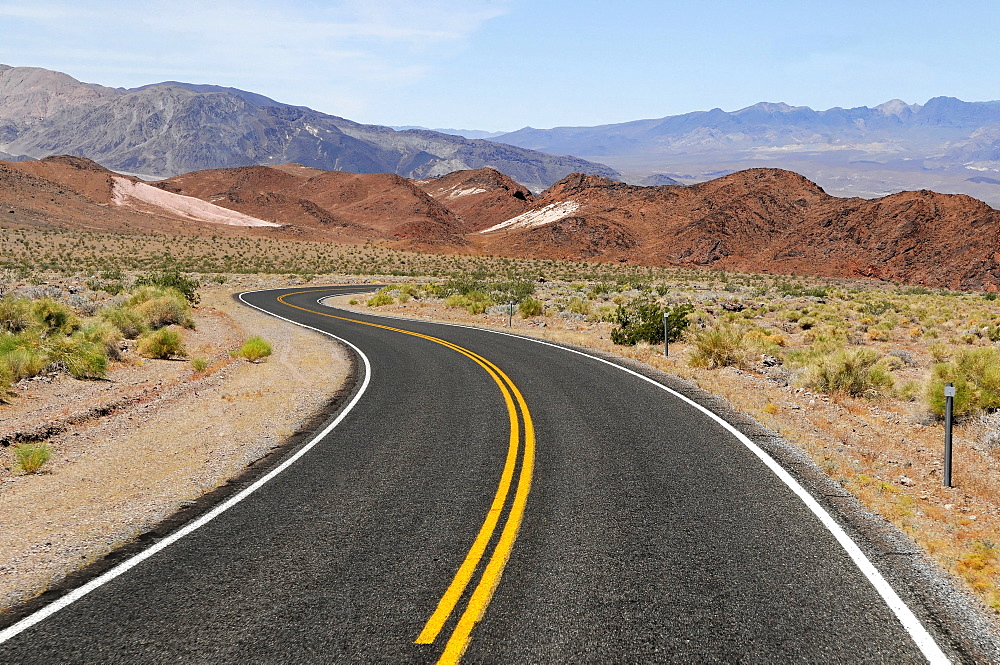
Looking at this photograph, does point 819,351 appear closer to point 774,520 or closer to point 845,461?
point 845,461

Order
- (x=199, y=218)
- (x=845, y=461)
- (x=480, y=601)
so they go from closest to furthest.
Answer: (x=480, y=601) < (x=845, y=461) < (x=199, y=218)

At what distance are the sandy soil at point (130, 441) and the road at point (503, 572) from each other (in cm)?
82

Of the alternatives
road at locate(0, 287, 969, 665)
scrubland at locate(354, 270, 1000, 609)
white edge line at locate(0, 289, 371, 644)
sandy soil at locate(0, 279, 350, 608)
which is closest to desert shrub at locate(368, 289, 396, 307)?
scrubland at locate(354, 270, 1000, 609)

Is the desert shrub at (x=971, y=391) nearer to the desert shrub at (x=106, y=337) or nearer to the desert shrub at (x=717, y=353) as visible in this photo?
the desert shrub at (x=717, y=353)

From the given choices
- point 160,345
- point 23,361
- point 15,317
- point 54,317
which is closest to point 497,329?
point 160,345

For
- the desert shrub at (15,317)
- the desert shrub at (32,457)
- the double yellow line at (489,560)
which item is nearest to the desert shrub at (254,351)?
the desert shrub at (15,317)

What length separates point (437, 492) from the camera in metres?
7.42

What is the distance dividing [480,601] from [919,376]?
16.4 meters

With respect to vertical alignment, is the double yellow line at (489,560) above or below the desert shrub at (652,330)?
above

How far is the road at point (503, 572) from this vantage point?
14.6 feet

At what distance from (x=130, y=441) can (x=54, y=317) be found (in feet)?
44.9

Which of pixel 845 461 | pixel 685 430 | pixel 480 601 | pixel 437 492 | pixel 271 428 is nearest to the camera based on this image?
pixel 480 601

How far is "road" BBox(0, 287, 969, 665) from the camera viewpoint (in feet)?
14.6

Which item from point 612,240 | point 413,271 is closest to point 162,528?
point 413,271
